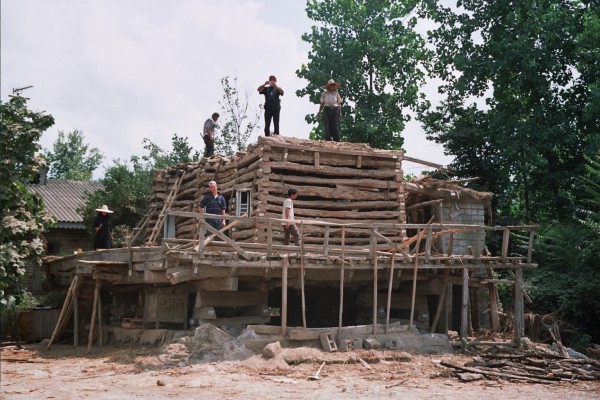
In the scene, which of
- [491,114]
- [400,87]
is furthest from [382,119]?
[491,114]

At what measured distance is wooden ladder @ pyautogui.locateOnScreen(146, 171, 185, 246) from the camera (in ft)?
72.1

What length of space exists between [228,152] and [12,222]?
18.5 meters

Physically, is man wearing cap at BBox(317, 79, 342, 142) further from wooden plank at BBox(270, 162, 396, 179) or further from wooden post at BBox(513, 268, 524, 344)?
wooden post at BBox(513, 268, 524, 344)

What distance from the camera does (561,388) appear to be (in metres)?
13.2

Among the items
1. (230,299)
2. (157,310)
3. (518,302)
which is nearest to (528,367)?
(518,302)

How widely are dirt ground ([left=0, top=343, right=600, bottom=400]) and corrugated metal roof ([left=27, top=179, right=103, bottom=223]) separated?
45.5 feet

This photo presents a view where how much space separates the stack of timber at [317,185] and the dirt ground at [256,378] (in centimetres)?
397

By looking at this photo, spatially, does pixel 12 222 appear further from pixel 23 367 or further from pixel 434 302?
pixel 434 302

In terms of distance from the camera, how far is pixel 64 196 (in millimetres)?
32188

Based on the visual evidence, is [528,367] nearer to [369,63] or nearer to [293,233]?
[293,233]

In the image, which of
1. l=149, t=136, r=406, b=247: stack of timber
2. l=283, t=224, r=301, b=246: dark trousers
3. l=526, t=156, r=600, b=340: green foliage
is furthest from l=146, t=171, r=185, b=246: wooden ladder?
l=526, t=156, r=600, b=340: green foliage

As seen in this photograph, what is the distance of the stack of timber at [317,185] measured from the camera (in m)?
17.8

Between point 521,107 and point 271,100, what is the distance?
42.6ft

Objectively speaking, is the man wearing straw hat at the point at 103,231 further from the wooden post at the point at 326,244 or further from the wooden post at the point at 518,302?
the wooden post at the point at 518,302
